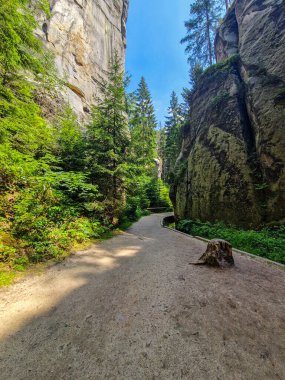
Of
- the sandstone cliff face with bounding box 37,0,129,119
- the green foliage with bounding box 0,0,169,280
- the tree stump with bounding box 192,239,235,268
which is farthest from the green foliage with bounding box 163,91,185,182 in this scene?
the tree stump with bounding box 192,239,235,268

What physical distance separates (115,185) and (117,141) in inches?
114

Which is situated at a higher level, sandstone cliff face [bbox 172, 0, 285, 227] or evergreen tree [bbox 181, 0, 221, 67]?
evergreen tree [bbox 181, 0, 221, 67]

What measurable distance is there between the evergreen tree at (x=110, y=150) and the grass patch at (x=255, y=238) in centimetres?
549

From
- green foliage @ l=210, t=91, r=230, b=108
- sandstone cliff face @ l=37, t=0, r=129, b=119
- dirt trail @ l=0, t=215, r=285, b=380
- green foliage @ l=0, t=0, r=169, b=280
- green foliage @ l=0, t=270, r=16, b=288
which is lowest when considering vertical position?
dirt trail @ l=0, t=215, r=285, b=380

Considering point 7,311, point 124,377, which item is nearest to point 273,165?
point 124,377

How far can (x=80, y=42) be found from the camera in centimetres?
2169

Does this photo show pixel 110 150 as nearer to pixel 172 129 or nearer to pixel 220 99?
pixel 220 99

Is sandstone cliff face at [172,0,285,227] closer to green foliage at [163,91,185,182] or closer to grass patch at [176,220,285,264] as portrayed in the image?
grass patch at [176,220,285,264]

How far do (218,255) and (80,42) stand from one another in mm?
27245

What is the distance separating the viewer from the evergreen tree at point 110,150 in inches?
431

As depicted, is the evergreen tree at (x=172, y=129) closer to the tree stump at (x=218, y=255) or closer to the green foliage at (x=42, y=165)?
the green foliage at (x=42, y=165)

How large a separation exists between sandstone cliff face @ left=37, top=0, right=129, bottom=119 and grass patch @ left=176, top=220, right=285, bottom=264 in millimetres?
15470

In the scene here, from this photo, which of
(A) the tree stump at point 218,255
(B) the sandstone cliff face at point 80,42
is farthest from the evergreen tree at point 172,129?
(A) the tree stump at point 218,255

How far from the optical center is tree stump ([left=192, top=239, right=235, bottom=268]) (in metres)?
5.44
